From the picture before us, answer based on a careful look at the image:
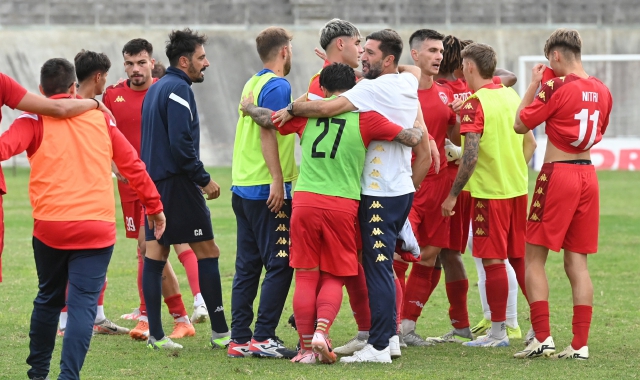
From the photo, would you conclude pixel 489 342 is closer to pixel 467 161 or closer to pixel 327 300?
A: pixel 467 161

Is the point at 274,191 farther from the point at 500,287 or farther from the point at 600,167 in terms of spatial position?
the point at 600,167

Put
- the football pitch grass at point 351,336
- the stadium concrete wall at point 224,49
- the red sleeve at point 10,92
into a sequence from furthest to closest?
the stadium concrete wall at point 224,49 < the football pitch grass at point 351,336 < the red sleeve at point 10,92

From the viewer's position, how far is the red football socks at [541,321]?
22.3 ft

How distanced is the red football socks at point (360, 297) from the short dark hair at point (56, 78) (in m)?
2.35

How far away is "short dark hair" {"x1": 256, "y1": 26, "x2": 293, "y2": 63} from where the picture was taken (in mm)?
6891

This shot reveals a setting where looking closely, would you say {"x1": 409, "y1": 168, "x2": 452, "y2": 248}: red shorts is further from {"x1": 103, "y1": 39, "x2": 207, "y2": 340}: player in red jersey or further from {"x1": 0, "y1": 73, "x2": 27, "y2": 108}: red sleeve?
{"x1": 0, "y1": 73, "x2": 27, "y2": 108}: red sleeve

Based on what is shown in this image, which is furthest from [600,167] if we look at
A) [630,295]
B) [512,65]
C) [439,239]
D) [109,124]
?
[109,124]

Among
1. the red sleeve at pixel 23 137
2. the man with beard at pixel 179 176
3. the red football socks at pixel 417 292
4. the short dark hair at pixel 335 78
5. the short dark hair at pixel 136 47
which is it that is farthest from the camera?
the short dark hair at pixel 136 47

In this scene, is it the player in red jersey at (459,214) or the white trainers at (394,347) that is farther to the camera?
the player in red jersey at (459,214)

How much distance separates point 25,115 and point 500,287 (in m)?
3.89

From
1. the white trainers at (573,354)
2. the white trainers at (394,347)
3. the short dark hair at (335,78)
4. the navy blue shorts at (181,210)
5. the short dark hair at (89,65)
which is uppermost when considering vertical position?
the short dark hair at (89,65)

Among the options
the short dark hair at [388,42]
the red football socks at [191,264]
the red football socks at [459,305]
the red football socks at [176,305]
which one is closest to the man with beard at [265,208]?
the short dark hair at [388,42]

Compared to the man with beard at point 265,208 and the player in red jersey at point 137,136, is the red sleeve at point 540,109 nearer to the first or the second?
the man with beard at point 265,208

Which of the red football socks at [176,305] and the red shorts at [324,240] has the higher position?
the red shorts at [324,240]
